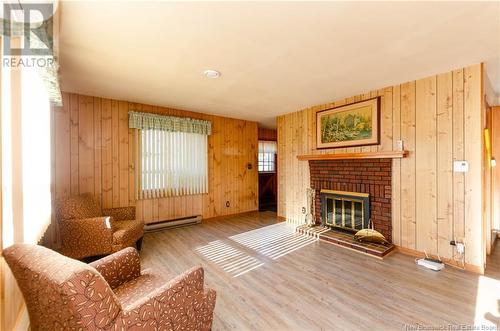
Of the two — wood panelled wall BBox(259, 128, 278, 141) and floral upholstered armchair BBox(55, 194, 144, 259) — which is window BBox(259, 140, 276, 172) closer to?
wood panelled wall BBox(259, 128, 278, 141)

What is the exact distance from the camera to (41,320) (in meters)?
1.12

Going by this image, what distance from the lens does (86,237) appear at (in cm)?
272

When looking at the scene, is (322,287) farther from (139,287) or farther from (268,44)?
(268,44)

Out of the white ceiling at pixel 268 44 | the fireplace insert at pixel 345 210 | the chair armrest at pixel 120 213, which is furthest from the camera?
the fireplace insert at pixel 345 210

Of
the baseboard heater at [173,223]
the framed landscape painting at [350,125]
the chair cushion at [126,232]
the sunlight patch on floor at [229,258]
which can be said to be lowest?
the sunlight patch on floor at [229,258]

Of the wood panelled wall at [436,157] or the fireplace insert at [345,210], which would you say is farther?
the fireplace insert at [345,210]

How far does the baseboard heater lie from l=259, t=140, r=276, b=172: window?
279cm

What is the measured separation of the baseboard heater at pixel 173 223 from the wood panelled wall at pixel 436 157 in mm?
3431

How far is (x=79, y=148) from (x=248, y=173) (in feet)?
11.4

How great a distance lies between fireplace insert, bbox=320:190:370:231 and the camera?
3.53 m

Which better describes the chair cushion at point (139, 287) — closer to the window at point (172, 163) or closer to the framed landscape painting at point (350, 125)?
the window at point (172, 163)

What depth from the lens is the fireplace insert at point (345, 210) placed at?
3.53 m

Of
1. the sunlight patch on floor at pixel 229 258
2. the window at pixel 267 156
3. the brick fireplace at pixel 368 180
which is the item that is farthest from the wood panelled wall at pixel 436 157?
the window at pixel 267 156

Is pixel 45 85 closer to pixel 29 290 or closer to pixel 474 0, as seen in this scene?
pixel 29 290
